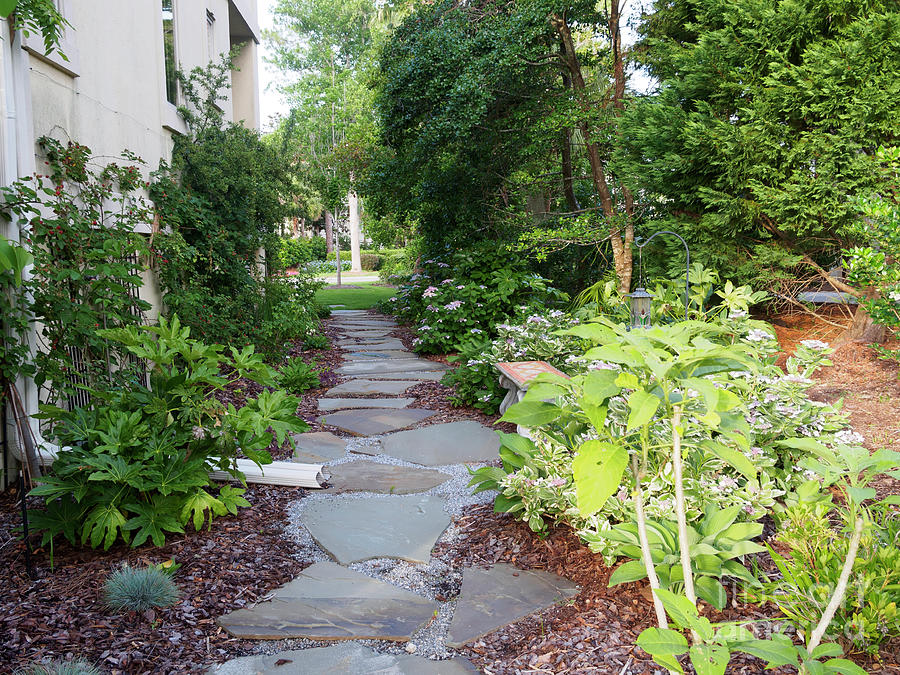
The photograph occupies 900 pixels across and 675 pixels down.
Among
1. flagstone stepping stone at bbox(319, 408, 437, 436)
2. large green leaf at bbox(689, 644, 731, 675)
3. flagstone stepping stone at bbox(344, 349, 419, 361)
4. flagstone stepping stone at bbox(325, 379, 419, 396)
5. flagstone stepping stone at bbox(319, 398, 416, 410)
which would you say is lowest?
flagstone stepping stone at bbox(319, 408, 437, 436)

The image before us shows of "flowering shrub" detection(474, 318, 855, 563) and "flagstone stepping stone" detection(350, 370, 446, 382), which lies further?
"flagstone stepping stone" detection(350, 370, 446, 382)

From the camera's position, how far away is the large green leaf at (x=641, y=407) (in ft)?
4.73

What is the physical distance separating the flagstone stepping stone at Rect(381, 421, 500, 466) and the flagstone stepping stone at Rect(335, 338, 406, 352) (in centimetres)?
350

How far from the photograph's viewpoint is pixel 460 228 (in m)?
8.48

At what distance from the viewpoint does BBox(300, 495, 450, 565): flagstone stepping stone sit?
8.95 feet

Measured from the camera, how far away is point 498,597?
2.27 m

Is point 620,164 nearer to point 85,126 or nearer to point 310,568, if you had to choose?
point 85,126

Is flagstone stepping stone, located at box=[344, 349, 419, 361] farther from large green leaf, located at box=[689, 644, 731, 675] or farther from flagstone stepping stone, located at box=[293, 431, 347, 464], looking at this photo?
large green leaf, located at box=[689, 644, 731, 675]

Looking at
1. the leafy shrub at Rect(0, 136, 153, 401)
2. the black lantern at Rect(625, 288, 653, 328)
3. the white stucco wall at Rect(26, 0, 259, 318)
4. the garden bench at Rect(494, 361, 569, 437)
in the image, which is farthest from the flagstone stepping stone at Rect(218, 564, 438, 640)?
the white stucco wall at Rect(26, 0, 259, 318)

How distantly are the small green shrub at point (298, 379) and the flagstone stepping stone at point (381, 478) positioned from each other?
1.95 meters

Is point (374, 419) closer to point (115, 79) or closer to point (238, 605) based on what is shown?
point (238, 605)

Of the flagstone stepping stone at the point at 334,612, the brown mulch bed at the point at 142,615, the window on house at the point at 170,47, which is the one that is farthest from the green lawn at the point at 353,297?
the flagstone stepping stone at the point at 334,612

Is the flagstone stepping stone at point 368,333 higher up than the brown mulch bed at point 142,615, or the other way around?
the flagstone stepping stone at point 368,333

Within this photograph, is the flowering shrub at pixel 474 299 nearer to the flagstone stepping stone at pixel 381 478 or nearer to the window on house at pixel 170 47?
the flagstone stepping stone at pixel 381 478
